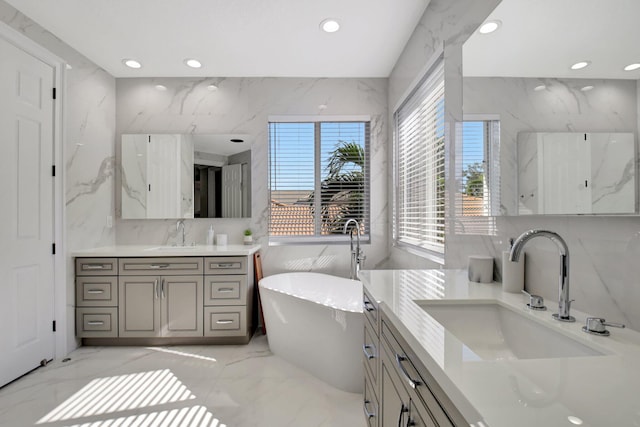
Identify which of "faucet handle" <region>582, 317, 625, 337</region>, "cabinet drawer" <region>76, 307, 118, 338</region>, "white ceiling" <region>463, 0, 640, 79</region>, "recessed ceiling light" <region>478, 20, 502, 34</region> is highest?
"recessed ceiling light" <region>478, 20, 502, 34</region>

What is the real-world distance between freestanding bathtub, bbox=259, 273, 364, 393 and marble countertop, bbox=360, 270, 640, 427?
1.19 m

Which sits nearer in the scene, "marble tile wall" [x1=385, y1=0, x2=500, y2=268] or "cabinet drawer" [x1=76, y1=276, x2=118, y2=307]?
"marble tile wall" [x1=385, y1=0, x2=500, y2=268]

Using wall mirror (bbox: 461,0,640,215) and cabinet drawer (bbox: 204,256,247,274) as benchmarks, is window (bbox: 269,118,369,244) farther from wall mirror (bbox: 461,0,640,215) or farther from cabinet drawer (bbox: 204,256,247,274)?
wall mirror (bbox: 461,0,640,215)

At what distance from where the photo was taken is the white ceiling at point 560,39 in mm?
765

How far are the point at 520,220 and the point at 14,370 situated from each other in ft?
11.0

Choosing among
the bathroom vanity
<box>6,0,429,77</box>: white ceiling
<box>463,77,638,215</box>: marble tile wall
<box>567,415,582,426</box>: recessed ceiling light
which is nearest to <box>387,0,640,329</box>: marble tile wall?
<box>463,77,638,215</box>: marble tile wall

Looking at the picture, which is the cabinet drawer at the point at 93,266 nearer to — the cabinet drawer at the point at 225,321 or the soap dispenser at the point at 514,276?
the cabinet drawer at the point at 225,321

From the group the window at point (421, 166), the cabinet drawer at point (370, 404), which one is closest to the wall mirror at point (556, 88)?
the window at point (421, 166)

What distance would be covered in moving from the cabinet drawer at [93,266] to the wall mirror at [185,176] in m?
0.64

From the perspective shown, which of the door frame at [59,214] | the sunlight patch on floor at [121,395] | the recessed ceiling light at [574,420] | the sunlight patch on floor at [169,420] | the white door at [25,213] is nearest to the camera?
the recessed ceiling light at [574,420]

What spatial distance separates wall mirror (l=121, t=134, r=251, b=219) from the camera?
329 centimetres

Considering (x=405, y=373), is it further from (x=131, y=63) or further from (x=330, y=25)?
(x=131, y=63)

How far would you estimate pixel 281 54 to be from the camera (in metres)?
2.87

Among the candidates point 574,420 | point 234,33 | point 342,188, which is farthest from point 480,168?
point 234,33
